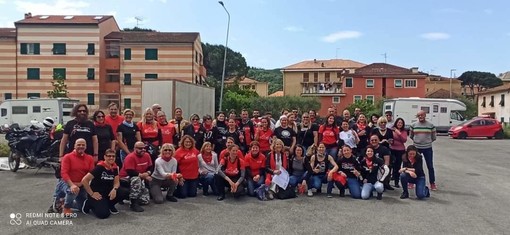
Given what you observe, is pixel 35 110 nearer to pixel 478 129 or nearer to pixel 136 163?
pixel 136 163

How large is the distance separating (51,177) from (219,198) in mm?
5115

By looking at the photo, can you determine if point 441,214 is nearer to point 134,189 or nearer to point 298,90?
point 134,189

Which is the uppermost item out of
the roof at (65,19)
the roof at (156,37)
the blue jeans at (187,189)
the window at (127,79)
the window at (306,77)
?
the roof at (65,19)

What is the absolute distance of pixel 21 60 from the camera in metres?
48.2

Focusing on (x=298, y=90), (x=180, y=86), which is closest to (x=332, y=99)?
(x=298, y=90)

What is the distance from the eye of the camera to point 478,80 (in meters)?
99.8

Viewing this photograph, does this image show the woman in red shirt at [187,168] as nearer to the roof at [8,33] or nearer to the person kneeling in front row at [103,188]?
the person kneeling in front row at [103,188]

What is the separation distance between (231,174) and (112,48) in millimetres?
44033

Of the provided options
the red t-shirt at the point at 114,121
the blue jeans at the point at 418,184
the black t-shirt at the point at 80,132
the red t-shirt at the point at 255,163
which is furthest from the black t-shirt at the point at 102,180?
the blue jeans at the point at 418,184

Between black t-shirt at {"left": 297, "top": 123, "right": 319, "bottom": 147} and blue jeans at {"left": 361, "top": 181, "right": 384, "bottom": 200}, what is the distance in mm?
1760

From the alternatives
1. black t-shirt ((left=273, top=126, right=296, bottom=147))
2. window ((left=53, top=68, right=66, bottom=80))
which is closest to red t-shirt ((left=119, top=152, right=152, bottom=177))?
black t-shirt ((left=273, top=126, right=296, bottom=147))

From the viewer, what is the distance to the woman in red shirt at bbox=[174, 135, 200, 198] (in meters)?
9.01

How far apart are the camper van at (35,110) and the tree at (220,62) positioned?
161ft

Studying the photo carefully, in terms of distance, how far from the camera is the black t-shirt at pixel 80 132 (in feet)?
26.7
